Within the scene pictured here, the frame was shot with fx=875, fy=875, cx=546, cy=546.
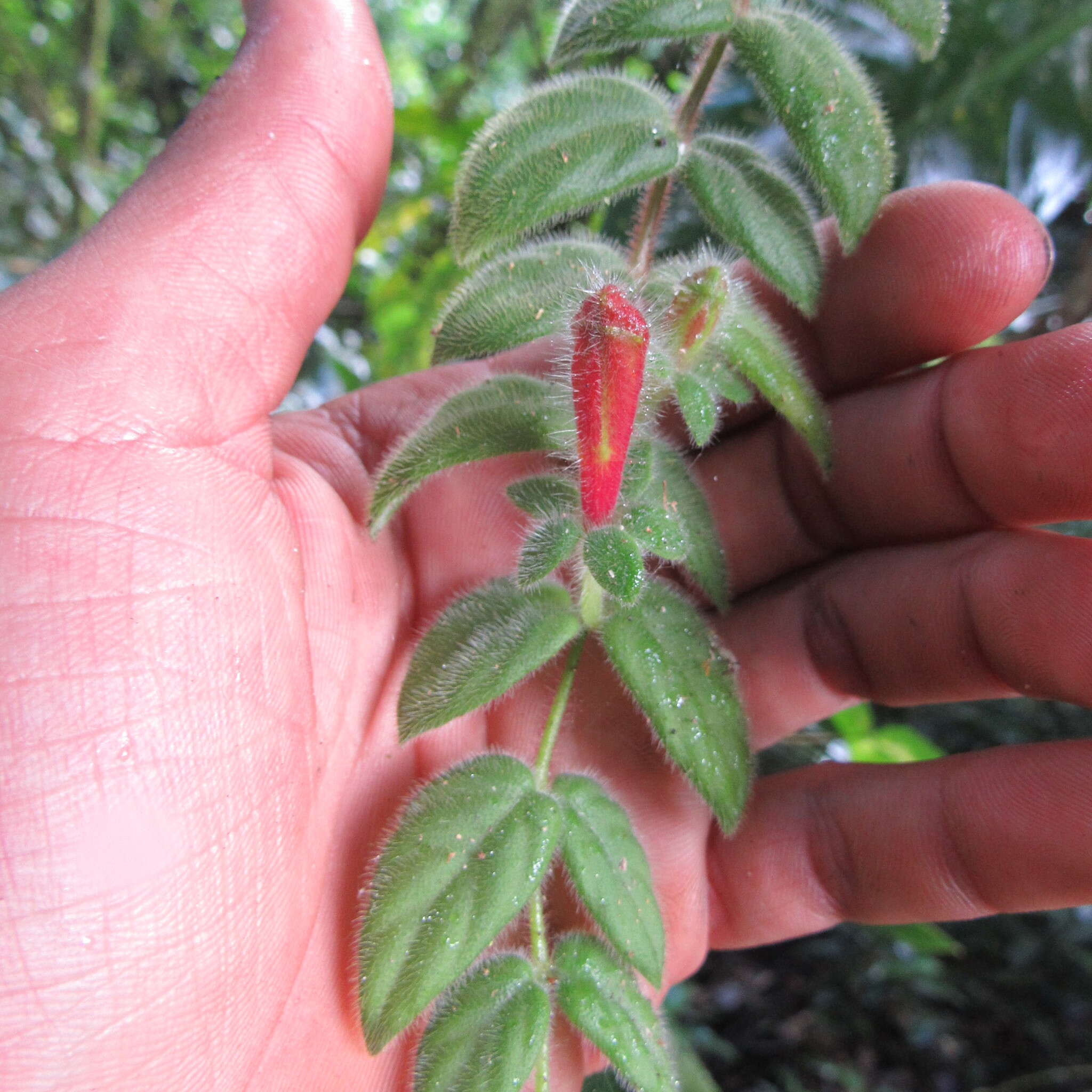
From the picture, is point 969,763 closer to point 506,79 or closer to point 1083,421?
point 1083,421

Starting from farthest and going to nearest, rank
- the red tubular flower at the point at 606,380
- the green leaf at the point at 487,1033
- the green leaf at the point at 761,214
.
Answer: the green leaf at the point at 761,214 < the green leaf at the point at 487,1033 < the red tubular flower at the point at 606,380

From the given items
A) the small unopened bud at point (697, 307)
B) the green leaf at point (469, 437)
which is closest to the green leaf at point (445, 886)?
the green leaf at point (469, 437)

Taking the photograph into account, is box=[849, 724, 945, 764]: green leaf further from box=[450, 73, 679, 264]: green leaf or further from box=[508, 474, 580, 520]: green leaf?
box=[450, 73, 679, 264]: green leaf

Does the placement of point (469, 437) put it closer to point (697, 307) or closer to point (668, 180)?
point (697, 307)

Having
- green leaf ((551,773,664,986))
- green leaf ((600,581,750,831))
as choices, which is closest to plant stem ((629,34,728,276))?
green leaf ((600,581,750,831))

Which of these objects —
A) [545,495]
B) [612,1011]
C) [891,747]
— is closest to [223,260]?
[545,495]

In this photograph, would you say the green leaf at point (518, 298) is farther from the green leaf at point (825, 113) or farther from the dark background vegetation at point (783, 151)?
the dark background vegetation at point (783, 151)
